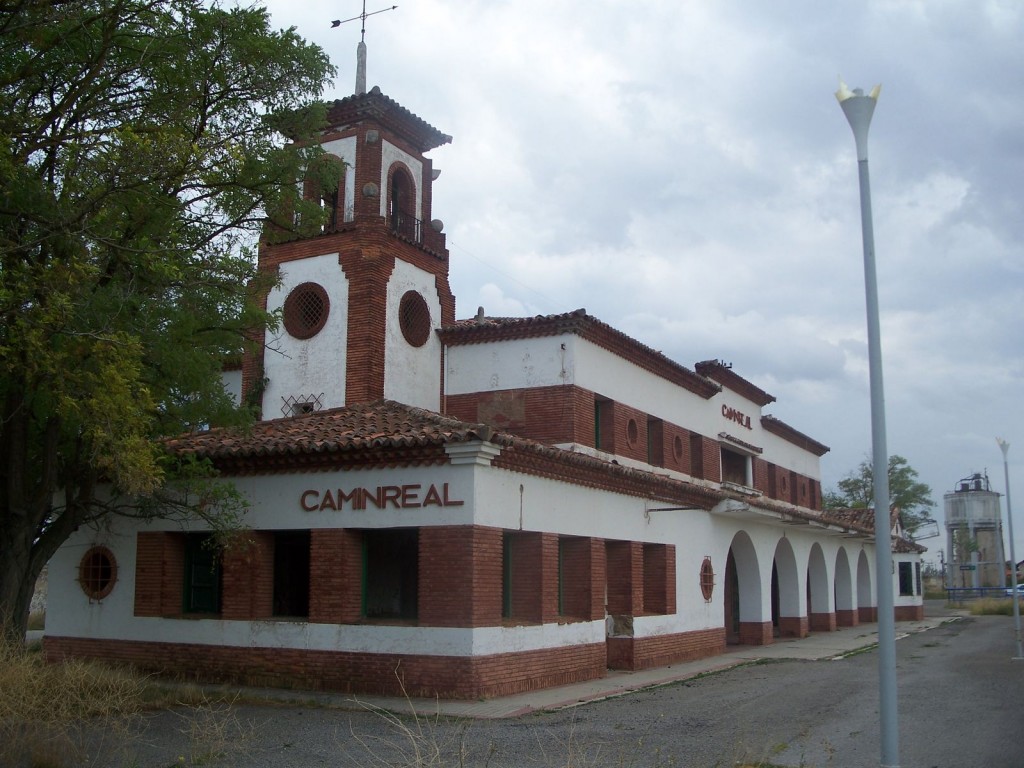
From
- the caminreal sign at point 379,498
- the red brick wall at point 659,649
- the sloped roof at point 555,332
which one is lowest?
the red brick wall at point 659,649

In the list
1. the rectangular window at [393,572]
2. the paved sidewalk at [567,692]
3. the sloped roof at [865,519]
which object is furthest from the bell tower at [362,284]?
the sloped roof at [865,519]

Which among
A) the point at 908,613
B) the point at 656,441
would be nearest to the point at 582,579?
the point at 656,441

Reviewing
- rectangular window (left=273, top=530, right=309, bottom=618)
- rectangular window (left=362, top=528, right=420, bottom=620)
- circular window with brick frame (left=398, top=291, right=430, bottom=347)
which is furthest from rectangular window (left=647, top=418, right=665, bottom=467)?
rectangular window (left=273, top=530, right=309, bottom=618)

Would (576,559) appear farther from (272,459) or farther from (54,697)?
(54,697)

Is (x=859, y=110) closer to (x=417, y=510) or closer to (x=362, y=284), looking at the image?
(x=417, y=510)

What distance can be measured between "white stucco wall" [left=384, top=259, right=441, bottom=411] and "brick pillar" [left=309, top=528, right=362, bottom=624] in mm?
5066

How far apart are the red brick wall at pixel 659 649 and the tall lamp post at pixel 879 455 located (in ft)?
37.8

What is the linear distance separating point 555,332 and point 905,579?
27795 mm

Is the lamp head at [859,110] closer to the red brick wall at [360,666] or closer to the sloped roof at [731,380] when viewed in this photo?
the red brick wall at [360,666]

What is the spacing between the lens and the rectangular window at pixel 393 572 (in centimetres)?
1830

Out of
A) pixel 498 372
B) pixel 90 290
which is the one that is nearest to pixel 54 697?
pixel 90 290

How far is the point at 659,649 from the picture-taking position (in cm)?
1950

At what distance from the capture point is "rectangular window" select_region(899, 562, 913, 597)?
41.4 meters

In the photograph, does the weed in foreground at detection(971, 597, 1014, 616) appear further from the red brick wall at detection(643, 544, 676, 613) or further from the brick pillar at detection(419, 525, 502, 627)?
the brick pillar at detection(419, 525, 502, 627)
